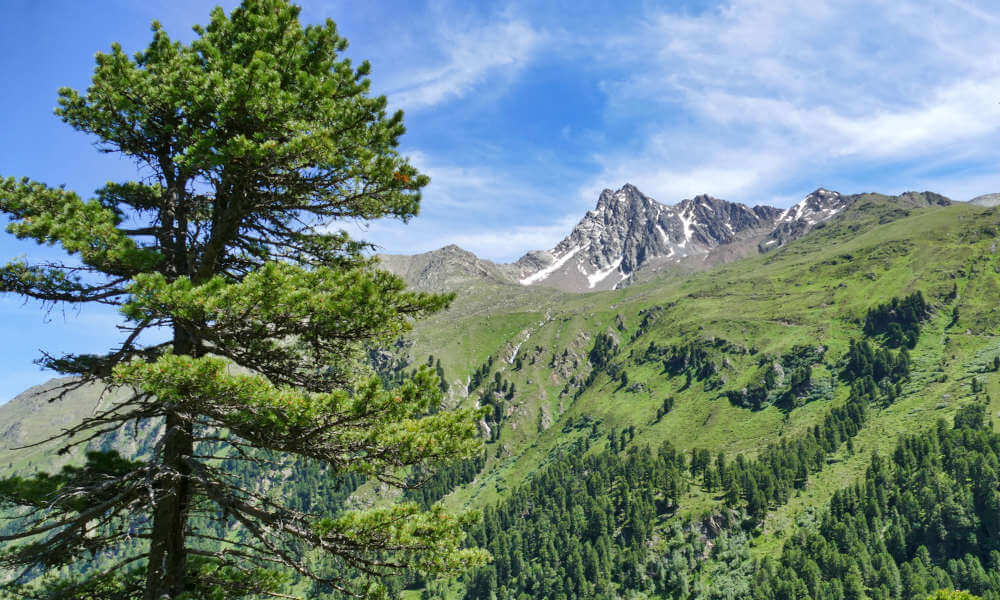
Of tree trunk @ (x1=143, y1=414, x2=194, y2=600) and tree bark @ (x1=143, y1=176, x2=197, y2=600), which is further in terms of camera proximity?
tree trunk @ (x1=143, y1=414, x2=194, y2=600)

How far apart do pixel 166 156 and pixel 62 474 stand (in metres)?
8.48

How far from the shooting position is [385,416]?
1141 cm

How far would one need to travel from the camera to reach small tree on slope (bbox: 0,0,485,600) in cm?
1027

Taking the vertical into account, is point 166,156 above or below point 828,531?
above

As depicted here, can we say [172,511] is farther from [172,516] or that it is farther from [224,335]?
[224,335]

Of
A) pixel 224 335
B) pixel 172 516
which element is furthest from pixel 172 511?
pixel 224 335

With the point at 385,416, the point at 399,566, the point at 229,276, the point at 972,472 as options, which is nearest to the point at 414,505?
the point at 399,566

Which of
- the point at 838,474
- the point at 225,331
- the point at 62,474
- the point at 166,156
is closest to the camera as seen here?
the point at 225,331

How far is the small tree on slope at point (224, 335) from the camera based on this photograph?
1027cm

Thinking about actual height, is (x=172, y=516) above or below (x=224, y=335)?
below

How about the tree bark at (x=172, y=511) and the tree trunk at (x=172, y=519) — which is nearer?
the tree bark at (x=172, y=511)

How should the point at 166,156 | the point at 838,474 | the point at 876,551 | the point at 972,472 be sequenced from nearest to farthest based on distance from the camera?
the point at 166,156, the point at 876,551, the point at 972,472, the point at 838,474

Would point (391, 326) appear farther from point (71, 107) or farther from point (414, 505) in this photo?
point (71, 107)

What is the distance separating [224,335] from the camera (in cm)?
1125
